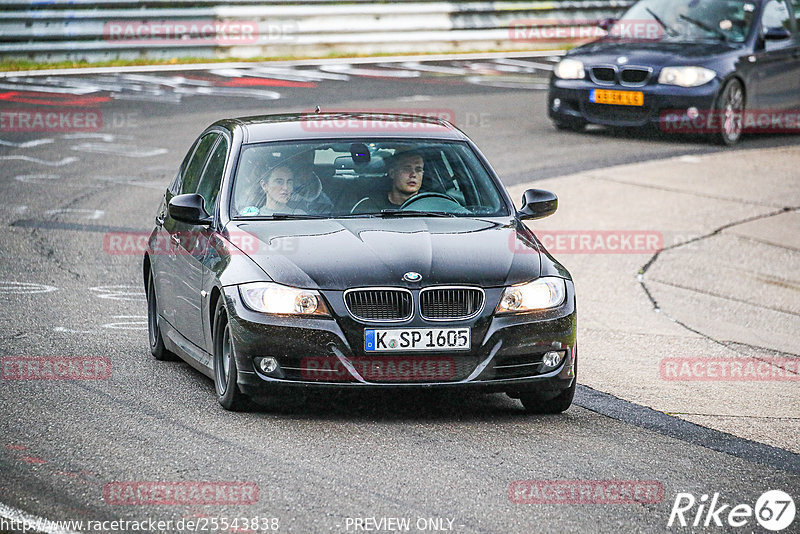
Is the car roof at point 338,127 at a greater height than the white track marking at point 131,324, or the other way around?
the car roof at point 338,127

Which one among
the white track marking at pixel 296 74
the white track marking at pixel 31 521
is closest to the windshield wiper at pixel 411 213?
the white track marking at pixel 31 521

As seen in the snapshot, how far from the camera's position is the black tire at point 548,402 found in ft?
24.8

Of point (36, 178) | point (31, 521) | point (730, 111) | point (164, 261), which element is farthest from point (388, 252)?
point (730, 111)

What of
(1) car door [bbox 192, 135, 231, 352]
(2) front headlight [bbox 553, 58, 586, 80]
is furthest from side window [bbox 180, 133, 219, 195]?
(2) front headlight [bbox 553, 58, 586, 80]

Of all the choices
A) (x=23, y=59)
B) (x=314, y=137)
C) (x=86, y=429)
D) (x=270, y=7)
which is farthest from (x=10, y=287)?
(x=270, y=7)

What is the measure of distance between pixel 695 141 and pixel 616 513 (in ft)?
45.7

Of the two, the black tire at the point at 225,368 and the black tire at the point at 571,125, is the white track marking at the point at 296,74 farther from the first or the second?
the black tire at the point at 225,368

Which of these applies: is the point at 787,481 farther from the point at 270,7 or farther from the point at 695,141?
the point at 270,7

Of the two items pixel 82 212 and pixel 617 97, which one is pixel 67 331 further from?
pixel 617 97

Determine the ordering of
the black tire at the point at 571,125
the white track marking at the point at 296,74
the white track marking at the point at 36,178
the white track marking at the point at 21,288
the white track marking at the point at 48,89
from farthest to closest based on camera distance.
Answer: the white track marking at the point at 296,74
the white track marking at the point at 48,89
the black tire at the point at 571,125
the white track marking at the point at 36,178
the white track marking at the point at 21,288

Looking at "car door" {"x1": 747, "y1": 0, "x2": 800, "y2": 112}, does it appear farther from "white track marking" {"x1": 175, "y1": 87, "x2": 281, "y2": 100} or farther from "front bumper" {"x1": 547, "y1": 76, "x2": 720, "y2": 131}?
"white track marking" {"x1": 175, "y1": 87, "x2": 281, "y2": 100}

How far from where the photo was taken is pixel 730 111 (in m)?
18.8

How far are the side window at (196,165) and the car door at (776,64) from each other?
11.4 meters

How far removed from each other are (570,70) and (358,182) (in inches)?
442
